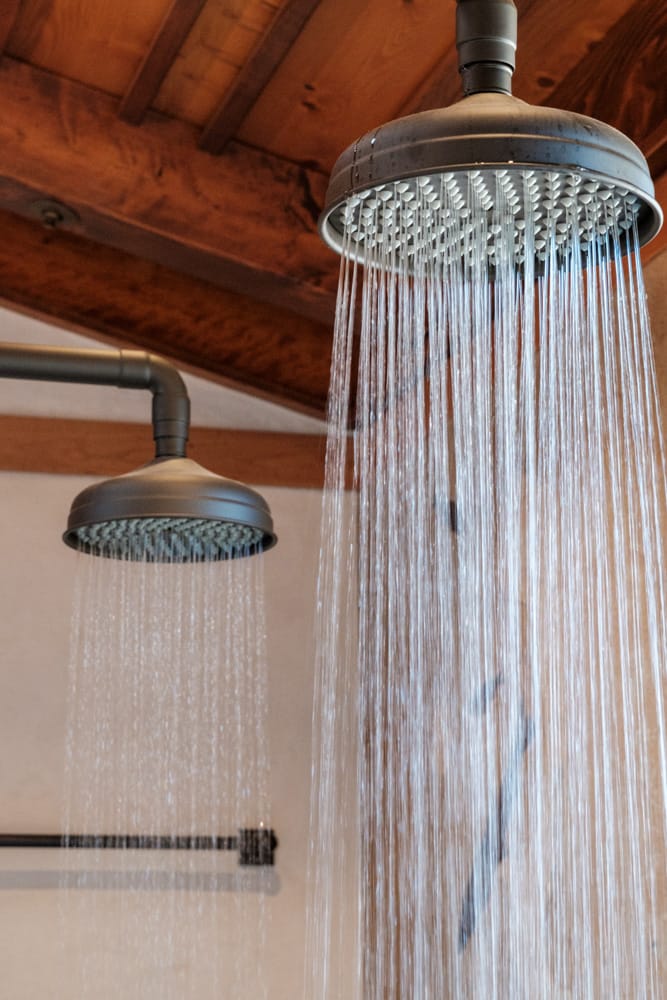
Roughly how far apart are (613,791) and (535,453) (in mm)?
704

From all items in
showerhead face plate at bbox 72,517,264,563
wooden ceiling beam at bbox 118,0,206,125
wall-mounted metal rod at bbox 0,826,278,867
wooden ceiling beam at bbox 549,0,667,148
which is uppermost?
wooden ceiling beam at bbox 118,0,206,125

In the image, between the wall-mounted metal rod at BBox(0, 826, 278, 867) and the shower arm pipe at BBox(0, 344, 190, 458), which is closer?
the shower arm pipe at BBox(0, 344, 190, 458)

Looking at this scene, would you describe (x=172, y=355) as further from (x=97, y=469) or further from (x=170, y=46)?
(x=170, y=46)

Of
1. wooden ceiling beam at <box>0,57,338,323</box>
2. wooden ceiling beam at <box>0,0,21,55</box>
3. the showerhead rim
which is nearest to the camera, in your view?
the showerhead rim

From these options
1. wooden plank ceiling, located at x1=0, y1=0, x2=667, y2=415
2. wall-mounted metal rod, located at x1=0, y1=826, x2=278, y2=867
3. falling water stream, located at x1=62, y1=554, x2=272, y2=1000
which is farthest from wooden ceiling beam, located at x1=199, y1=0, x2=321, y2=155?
wall-mounted metal rod, located at x1=0, y1=826, x2=278, y2=867

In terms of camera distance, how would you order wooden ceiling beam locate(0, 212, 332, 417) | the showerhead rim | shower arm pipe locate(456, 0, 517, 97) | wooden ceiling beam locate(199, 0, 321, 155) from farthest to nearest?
1. wooden ceiling beam locate(0, 212, 332, 417)
2. wooden ceiling beam locate(199, 0, 321, 155)
3. shower arm pipe locate(456, 0, 517, 97)
4. the showerhead rim

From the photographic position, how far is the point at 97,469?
3934 millimetres

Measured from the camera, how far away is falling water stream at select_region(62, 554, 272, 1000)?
3.62m

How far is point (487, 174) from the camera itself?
1018 millimetres

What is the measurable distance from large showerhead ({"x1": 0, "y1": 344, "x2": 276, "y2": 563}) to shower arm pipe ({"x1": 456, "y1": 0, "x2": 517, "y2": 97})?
2.76ft

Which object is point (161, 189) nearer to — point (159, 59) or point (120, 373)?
point (159, 59)

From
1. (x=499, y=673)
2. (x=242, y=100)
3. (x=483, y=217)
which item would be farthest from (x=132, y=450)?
(x=483, y=217)

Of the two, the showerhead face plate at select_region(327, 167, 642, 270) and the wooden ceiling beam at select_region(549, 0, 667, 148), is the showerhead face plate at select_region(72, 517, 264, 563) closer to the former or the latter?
the showerhead face plate at select_region(327, 167, 642, 270)

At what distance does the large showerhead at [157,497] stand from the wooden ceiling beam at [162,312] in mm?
1556
